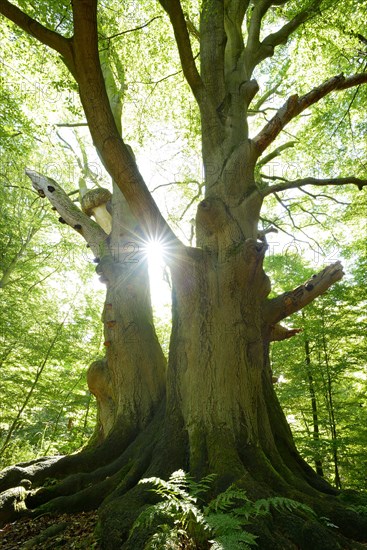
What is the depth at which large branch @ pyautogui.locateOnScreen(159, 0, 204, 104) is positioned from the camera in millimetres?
3707

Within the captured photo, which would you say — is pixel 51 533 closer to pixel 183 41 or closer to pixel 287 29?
pixel 183 41

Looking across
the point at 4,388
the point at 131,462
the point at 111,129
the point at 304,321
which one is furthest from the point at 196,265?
the point at 4,388

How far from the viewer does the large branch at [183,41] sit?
3.71m

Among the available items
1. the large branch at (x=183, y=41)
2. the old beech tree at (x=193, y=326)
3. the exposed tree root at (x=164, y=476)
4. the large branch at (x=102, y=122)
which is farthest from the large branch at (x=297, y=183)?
the exposed tree root at (x=164, y=476)

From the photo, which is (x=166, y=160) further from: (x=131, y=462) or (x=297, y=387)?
(x=131, y=462)

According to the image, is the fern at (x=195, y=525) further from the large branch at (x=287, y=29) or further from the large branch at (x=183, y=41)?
the large branch at (x=287, y=29)

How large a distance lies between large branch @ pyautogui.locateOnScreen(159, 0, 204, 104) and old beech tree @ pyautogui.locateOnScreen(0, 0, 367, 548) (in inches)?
0.7

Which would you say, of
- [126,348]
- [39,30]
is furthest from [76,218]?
[39,30]

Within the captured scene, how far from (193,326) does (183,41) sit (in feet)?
11.8

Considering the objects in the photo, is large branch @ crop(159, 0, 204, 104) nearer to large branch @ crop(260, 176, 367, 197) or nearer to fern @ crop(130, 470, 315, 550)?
large branch @ crop(260, 176, 367, 197)

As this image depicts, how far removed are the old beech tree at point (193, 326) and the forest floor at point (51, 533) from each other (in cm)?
16

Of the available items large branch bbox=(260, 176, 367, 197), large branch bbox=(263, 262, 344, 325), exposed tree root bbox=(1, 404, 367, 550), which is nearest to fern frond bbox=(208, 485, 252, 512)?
exposed tree root bbox=(1, 404, 367, 550)

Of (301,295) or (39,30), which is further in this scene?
(301,295)

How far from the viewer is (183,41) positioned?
419 centimetres
